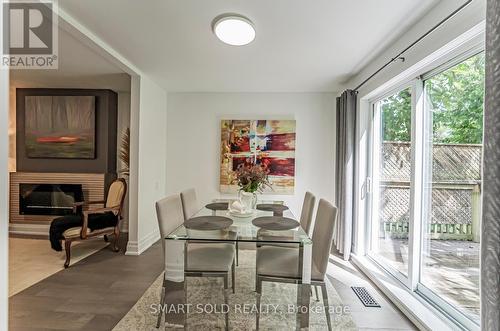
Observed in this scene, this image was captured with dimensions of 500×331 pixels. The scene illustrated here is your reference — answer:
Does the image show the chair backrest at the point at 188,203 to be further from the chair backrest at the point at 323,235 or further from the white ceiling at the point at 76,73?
the white ceiling at the point at 76,73

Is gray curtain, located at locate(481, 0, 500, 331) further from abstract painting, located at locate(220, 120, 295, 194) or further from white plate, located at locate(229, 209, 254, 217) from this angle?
abstract painting, located at locate(220, 120, 295, 194)

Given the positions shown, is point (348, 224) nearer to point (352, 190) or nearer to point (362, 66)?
point (352, 190)

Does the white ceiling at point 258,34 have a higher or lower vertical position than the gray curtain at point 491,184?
higher

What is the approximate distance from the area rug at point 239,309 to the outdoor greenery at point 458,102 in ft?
5.59

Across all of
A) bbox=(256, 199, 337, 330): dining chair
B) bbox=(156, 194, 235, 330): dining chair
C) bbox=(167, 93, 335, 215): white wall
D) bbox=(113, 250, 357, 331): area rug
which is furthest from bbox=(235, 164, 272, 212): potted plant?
bbox=(167, 93, 335, 215): white wall

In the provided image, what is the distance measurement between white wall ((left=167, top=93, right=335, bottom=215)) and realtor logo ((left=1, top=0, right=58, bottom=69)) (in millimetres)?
1900

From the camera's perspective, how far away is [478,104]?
180 cm

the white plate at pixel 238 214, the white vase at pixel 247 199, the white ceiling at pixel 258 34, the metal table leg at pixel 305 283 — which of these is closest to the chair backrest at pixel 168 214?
the white plate at pixel 238 214

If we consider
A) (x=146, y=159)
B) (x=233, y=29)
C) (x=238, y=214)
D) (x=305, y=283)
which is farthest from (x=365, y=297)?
(x=146, y=159)

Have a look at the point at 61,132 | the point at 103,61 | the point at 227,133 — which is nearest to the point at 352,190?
the point at 227,133

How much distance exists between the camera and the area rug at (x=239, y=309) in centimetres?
204

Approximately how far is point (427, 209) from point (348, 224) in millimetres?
1263

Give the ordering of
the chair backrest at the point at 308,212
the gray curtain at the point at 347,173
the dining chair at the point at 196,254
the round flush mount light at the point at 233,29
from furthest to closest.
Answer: the gray curtain at the point at 347,173
the chair backrest at the point at 308,212
the round flush mount light at the point at 233,29
the dining chair at the point at 196,254

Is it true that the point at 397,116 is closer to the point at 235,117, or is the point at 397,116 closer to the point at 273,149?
the point at 273,149
